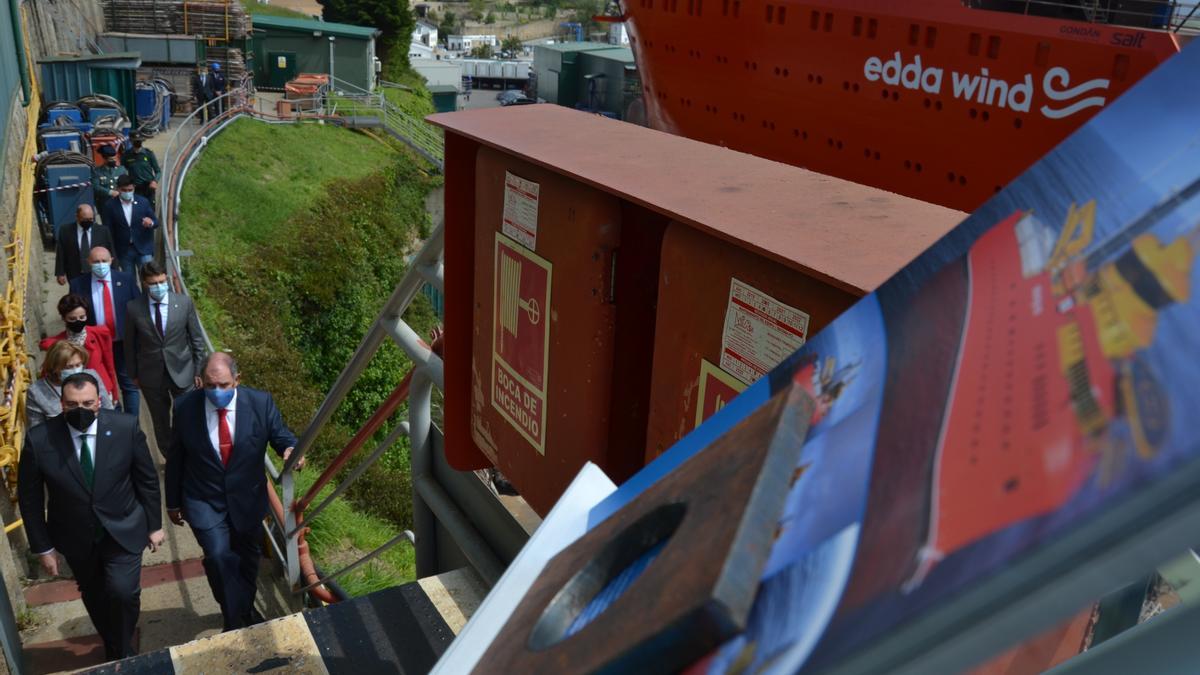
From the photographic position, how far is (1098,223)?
2.42ft

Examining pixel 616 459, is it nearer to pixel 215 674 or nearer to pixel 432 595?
pixel 432 595

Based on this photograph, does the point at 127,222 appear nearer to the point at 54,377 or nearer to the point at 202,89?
the point at 54,377

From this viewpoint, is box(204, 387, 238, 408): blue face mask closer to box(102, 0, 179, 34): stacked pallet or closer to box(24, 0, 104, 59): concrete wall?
box(24, 0, 104, 59): concrete wall

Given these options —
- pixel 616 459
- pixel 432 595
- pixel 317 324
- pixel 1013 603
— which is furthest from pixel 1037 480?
pixel 317 324

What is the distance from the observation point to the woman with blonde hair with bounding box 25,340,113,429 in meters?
5.27

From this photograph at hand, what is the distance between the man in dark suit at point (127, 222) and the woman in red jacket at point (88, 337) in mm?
2898

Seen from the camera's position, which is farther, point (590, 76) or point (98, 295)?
point (590, 76)

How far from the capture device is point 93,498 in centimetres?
477

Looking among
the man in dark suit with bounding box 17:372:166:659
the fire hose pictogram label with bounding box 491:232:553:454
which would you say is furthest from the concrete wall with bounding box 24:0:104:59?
the fire hose pictogram label with bounding box 491:232:553:454

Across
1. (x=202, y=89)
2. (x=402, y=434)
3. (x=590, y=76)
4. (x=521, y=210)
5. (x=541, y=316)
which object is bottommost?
(x=590, y=76)

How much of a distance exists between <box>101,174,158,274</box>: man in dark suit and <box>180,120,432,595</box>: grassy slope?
2.70 metres

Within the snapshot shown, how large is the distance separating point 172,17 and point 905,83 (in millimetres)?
24778

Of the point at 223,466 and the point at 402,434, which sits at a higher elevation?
the point at 402,434

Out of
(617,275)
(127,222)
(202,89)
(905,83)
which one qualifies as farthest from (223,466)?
(202,89)
